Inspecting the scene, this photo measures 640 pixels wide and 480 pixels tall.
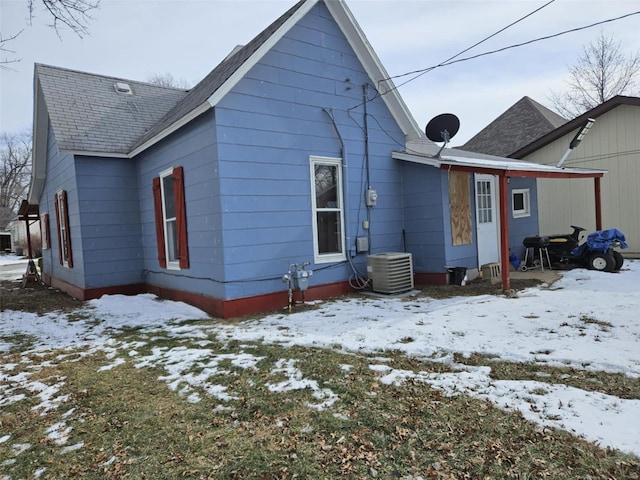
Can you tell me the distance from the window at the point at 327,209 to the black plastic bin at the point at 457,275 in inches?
89.3

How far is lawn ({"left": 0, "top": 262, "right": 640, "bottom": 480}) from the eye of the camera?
2332mm

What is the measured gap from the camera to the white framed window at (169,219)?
25.5ft

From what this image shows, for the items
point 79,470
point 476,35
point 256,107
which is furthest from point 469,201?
point 79,470

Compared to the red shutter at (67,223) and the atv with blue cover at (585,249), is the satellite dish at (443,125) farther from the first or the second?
the red shutter at (67,223)

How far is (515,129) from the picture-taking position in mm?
17547

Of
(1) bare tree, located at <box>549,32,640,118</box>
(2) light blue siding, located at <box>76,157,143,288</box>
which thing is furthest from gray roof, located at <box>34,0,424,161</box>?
(1) bare tree, located at <box>549,32,640,118</box>

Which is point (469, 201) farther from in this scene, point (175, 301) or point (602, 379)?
point (175, 301)

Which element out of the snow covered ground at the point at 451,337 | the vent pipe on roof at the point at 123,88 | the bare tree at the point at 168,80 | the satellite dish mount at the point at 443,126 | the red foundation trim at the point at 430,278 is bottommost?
the snow covered ground at the point at 451,337

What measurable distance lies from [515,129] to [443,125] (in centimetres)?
1144

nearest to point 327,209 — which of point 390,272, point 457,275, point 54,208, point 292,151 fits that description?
point 292,151

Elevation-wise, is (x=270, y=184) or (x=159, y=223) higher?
(x=270, y=184)

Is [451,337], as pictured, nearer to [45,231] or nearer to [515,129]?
[45,231]

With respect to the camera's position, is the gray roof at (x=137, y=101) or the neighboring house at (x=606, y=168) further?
the neighboring house at (x=606, y=168)

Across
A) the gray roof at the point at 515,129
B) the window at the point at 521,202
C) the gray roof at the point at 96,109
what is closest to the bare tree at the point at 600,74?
the gray roof at the point at 515,129
